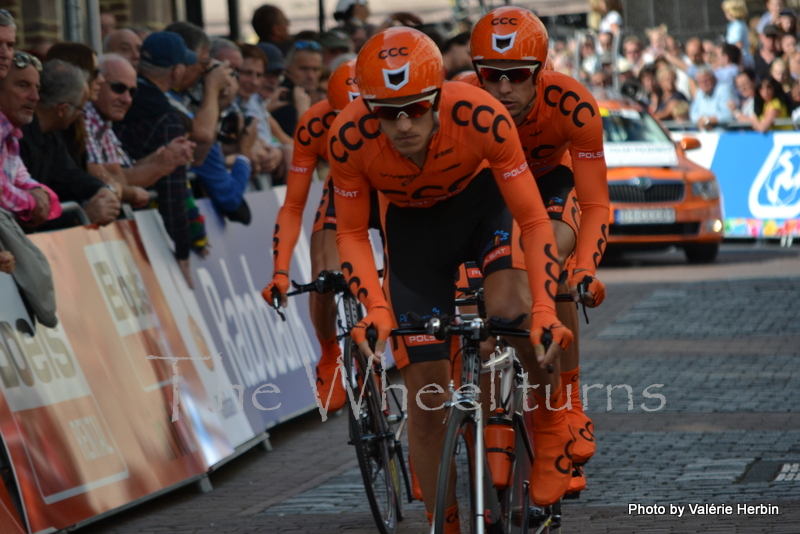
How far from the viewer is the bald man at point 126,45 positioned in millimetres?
9523

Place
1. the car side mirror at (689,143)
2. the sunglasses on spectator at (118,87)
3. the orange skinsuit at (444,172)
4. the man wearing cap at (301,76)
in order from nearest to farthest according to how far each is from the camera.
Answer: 1. the orange skinsuit at (444,172)
2. the sunglasses on spectator at (118,87)
3. the man wearing cap at (301,76)
4. the car side mirror at (689,143)

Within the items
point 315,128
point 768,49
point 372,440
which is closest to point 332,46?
point 315,128

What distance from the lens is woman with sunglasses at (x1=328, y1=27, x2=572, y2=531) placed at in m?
4.99

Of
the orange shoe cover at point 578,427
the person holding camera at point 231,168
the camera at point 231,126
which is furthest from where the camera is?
the camera at point 231,126

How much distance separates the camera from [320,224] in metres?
7.63

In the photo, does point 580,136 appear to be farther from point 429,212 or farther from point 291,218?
point 291,218

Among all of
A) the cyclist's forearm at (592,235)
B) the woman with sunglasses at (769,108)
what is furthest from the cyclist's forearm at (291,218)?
the woman with sunglasses at (769,108)

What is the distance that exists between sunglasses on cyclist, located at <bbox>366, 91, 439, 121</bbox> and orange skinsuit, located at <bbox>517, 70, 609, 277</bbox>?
1284 mm

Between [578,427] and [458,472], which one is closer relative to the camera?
[458,472]

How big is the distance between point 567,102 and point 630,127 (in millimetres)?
12629

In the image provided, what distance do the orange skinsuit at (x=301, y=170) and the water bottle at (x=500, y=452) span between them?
2371 millimetres

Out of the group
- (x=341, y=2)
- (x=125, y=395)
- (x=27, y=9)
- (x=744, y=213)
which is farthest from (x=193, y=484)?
(x=744, y=213)

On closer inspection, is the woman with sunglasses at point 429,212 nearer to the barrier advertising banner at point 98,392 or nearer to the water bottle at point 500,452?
the water bottle at point 500,452

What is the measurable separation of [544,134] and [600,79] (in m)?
16.5
